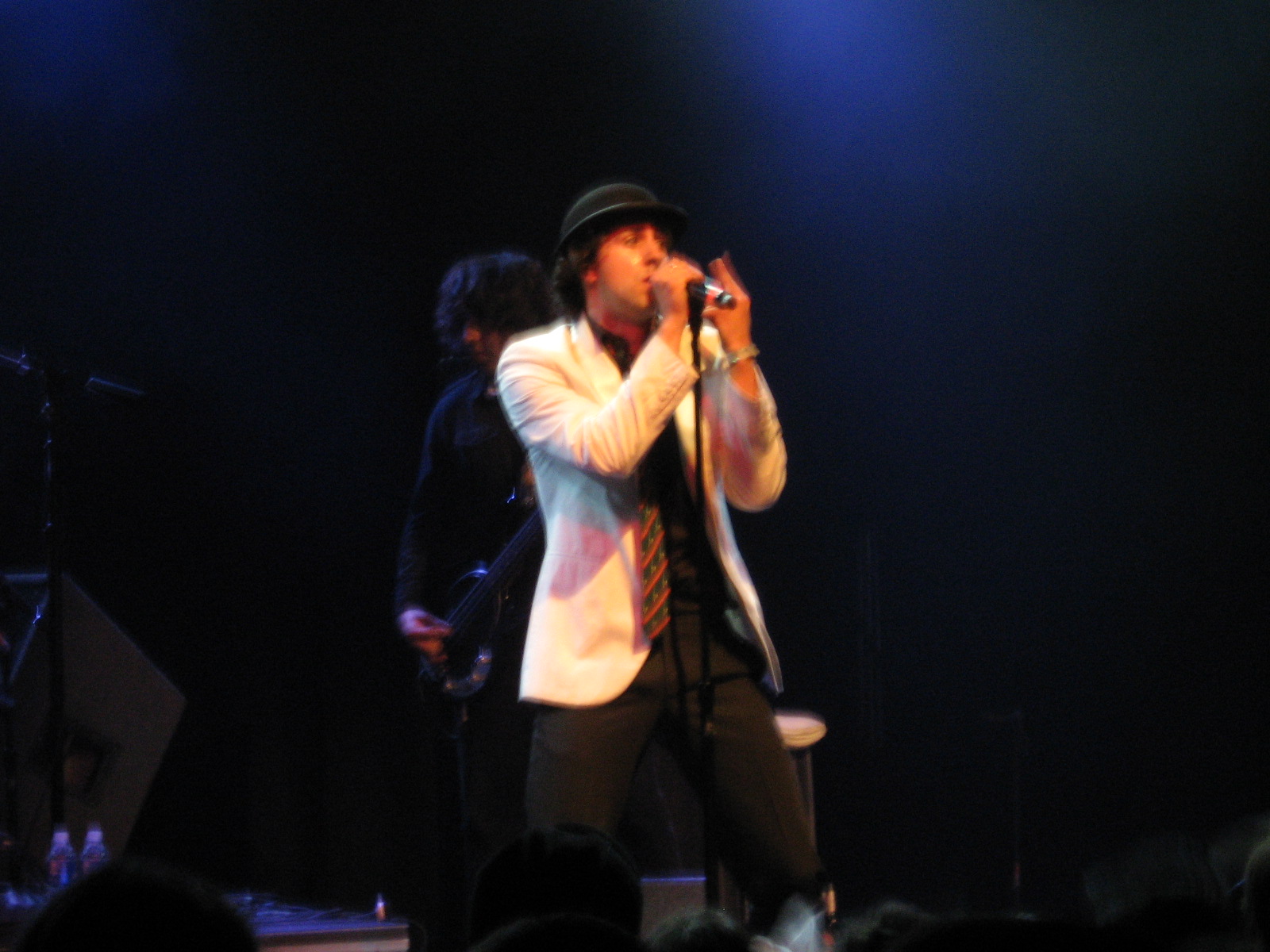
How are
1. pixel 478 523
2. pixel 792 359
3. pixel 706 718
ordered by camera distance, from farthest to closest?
pixel 792 359 → pixel 478 523 → pixel 706 718

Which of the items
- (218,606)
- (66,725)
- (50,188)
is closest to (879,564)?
(218,606)

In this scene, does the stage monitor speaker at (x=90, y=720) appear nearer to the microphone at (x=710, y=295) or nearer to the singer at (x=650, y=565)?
the singer at (x=650, y=565)

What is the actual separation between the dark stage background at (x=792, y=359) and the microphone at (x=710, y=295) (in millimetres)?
2505

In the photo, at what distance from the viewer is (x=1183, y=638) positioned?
538cm

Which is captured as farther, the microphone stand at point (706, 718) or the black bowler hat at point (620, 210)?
the black bowler hat at point (620, 210)

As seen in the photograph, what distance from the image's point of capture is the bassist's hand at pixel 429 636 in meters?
4.18

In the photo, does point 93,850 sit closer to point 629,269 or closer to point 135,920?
point 629,269

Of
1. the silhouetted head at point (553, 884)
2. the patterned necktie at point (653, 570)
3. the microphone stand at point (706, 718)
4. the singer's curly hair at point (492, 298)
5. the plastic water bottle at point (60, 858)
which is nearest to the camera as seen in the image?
the silhouetted head at point (553, 884)

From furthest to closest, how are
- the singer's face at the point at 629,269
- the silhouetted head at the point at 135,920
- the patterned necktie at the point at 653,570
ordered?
the singer's face at the point at 629,269, the patterned necktie at the point at 653,570, the silhouetted head at the point at 135,920

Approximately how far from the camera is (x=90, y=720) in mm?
4543

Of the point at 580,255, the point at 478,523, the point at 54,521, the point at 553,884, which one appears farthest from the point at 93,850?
the point at 553,884

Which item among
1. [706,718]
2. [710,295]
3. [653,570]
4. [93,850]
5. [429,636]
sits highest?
[710,295]

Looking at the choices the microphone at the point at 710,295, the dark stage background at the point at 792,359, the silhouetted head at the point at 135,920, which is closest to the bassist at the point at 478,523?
the dark stage background at the point at 792,359

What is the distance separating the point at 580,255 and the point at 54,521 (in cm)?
199
